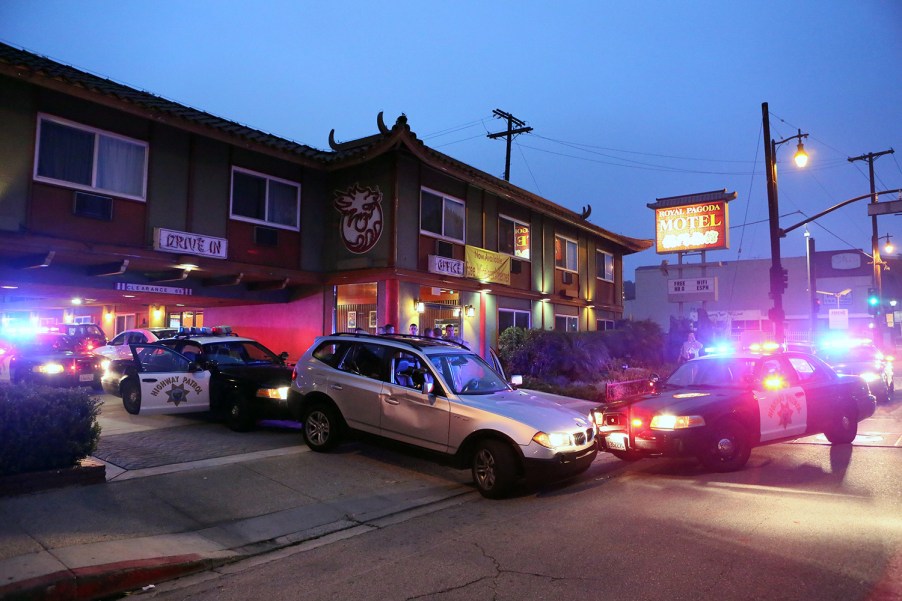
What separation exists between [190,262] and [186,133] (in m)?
2.90

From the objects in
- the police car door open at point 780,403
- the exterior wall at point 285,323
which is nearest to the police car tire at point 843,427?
the police car door open at point 780,403

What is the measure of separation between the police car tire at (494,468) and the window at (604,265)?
20.2m

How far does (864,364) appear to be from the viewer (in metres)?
16.4

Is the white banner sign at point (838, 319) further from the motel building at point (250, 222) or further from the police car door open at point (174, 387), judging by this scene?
the police car door open at point (174, 387)

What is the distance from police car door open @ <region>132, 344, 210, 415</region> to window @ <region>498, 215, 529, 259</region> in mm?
11515

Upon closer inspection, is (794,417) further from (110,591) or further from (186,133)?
(186,133)

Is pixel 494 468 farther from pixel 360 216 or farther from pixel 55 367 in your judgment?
pixel 55 367

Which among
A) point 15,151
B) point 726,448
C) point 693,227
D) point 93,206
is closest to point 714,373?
point 726,448

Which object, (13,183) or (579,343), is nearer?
(13,183)

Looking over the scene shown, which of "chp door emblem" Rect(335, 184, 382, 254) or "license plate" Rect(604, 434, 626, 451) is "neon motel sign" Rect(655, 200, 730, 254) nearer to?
"chp door emblem" Rect(335, 184, 382, 254)

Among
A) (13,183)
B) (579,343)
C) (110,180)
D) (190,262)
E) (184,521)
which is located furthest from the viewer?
(579,343)

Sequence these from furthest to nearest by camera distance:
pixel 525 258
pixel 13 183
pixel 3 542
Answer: pixel 525 258, pixel 13 183, pixel 3 542

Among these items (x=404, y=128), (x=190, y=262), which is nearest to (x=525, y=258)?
(x=404, y=128)

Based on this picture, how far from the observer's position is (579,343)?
1775 cm
